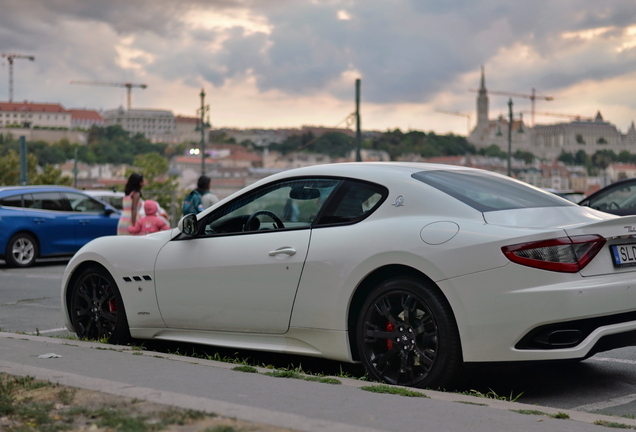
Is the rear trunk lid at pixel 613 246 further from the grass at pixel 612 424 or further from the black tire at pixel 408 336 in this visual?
the grass at pixel 612 424

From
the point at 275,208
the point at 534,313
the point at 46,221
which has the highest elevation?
the point at 275,208

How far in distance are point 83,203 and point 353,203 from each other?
12097 millimetres

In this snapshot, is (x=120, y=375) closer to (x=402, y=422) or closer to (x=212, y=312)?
(x=212, y=312)

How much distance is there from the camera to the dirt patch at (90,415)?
344 cm

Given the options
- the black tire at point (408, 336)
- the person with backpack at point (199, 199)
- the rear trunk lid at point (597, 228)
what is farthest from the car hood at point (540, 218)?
the person with backpack at point (199, 199)

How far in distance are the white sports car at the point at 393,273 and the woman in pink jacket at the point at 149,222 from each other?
500 cm

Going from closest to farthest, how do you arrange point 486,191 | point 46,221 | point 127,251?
point 486,191, point 127,251, point 46,221

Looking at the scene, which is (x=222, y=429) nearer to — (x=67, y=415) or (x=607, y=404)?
(x=67, y=415)

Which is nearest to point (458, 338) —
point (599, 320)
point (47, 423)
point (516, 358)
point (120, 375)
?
point (516, 358)

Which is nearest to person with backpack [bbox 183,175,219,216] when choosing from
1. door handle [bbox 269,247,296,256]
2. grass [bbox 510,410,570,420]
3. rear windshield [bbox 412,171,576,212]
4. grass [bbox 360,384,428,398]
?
door handle [bbox 269,247,296,256]

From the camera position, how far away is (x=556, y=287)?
176 inches

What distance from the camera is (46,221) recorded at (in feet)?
51.9

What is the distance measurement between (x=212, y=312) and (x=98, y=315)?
1.37 m

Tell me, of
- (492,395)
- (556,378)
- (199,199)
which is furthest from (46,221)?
(492,395)
